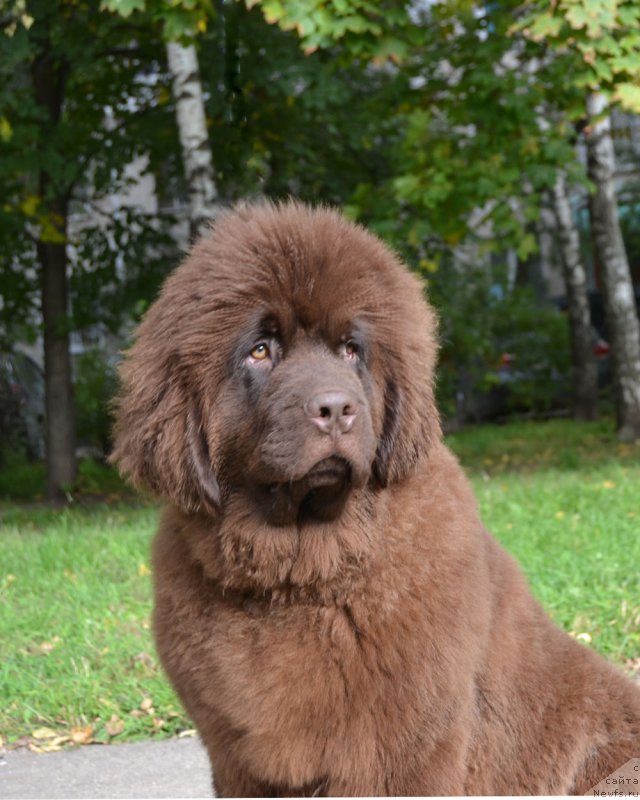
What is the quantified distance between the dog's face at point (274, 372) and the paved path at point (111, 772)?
5.58 ft

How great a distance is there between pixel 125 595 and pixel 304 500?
345cm

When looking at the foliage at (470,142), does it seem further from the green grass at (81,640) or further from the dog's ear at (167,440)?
the dog's ear at (167,440)

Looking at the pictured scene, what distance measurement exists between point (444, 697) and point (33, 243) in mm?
11354

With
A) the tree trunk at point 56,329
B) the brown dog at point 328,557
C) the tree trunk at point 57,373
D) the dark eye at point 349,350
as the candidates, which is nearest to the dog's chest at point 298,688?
the brown dog at point 328,557

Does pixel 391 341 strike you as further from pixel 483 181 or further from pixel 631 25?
pixel 483 181

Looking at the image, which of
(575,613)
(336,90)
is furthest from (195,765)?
(336,90)

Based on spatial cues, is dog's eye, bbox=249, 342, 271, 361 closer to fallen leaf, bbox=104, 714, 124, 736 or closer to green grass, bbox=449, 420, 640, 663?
fallen leaf, bbox=104, 714, 124, 736

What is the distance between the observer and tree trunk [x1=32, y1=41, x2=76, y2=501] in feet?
40.4

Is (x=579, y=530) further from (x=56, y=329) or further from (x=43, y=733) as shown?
(x=56, y=329)

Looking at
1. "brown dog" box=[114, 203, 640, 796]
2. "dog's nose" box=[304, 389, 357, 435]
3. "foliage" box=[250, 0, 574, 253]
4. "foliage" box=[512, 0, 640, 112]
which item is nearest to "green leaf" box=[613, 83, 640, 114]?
"foliage" box=[512, 0, 640, 112]

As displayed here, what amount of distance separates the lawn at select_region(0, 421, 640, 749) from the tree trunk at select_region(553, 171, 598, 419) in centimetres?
678

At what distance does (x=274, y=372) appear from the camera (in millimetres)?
2977

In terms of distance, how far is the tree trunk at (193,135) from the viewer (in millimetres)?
9219

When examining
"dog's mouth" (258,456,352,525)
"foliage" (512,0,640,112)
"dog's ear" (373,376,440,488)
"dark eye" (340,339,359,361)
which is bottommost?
"dog's mouth" (258,456,352,525)
